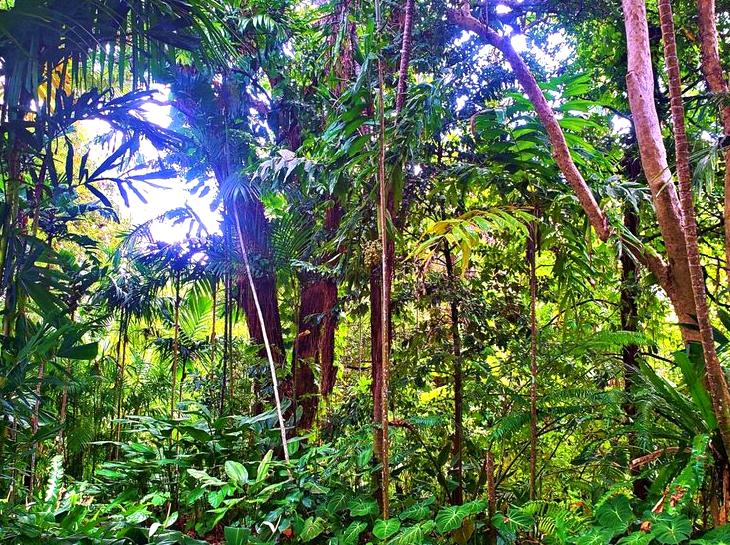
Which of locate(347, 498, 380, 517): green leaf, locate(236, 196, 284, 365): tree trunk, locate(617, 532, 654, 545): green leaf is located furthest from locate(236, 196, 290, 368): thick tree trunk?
locate(617, 532, 654, 545): green leaf

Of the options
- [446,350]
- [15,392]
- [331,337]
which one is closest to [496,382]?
[446,350]

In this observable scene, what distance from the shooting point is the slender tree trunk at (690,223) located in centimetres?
126

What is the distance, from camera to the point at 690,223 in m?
1.27

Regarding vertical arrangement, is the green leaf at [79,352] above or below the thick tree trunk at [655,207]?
below

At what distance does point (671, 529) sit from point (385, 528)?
77cm

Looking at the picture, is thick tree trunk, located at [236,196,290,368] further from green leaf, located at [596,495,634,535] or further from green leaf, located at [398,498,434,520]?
green leaf, located at [596,495,634,535]

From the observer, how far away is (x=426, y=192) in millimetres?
2307

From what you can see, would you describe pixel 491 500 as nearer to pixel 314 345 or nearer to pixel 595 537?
pixel 595 537

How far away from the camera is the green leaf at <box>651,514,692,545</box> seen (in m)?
1.14

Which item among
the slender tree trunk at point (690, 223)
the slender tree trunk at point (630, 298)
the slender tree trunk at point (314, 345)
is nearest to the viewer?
the slender tree trunk at point (690, 223)

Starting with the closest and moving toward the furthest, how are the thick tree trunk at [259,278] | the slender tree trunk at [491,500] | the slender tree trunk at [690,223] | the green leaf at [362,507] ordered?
the slender tree trunk at [690,223]
the slender tree trunk at [491,500]
the green leaf at [362,507]
the thick tree trunk at [259,278]

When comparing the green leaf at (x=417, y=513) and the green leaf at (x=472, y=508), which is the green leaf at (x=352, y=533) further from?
the green leaf at (x=472, y=508)

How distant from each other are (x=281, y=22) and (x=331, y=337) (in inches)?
85.4

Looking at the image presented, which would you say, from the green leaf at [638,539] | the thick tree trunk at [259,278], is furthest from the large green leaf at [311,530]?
the thick tree trunk at [259,278]
